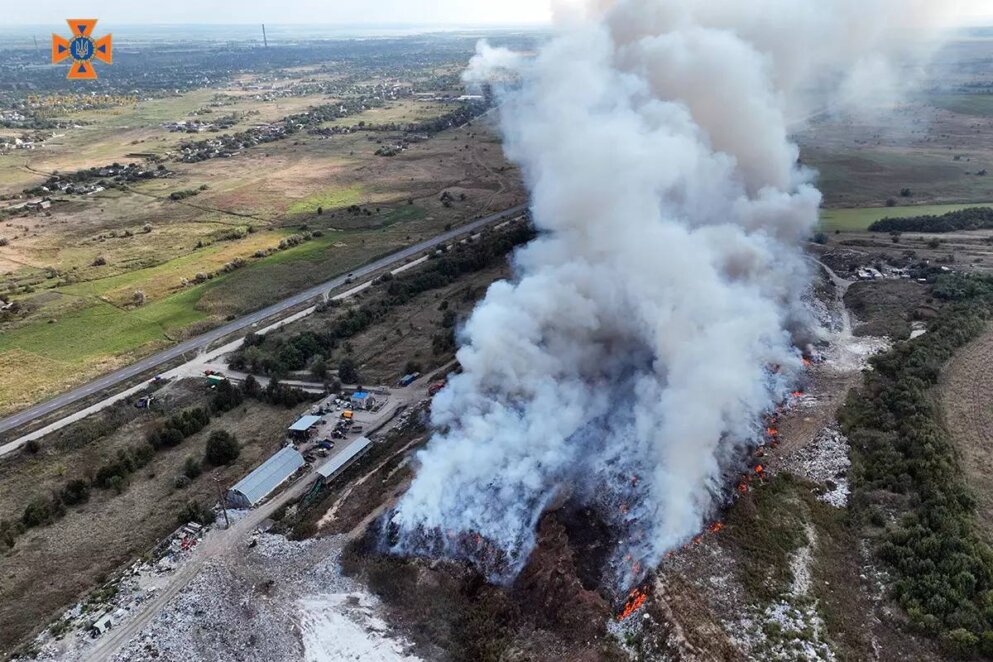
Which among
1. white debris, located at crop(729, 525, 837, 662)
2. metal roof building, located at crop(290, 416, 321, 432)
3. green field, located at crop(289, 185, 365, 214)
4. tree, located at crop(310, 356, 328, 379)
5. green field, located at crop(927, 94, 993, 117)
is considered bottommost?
white debris, located at crop(729, 525, 837, 662)

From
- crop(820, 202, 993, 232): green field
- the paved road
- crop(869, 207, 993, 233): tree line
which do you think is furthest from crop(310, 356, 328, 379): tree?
crop(869, 207, 993, 233): tree line

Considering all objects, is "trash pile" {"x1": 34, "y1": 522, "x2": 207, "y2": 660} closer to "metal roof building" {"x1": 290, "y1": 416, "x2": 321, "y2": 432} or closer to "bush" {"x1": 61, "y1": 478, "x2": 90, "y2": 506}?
"bush" {"x1": 61, "y1": 478, "x2": 90, "y2": 506}

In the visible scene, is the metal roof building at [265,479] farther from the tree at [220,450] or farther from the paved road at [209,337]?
the paved road at [209,337]

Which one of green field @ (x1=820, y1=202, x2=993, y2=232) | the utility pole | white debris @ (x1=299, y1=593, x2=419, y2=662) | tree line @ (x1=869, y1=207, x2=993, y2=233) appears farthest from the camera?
green field @ (x1=820, y1=202, x2=993, y2=232)

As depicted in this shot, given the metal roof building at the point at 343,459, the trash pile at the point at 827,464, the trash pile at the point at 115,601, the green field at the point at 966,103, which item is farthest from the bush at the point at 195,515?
the green field at the point at 966,103

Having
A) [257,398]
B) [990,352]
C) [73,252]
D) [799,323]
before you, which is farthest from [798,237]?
[73,252]

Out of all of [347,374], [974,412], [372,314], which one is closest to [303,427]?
[347,374]

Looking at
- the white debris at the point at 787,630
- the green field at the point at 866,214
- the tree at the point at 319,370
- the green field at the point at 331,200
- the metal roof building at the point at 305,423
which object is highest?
the green field at the point at 331,200
